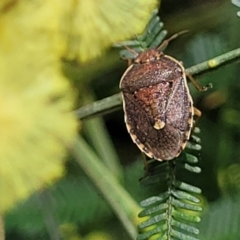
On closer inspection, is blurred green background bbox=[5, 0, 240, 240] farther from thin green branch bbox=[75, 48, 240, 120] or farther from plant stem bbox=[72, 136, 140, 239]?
thin green branch bbox=[75, 48, 240, 120]

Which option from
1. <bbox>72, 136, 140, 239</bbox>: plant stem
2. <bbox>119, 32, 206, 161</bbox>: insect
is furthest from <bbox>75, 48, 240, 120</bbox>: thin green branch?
<bbox>72, 136, 140, 239</bbox>: plant stem

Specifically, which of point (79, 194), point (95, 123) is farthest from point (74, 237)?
point (95, 123)

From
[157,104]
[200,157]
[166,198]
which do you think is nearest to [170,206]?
[166,198]

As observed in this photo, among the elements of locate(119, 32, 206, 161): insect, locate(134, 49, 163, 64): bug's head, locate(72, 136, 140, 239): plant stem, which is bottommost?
locate(72, 136, 140, 239): plant stem

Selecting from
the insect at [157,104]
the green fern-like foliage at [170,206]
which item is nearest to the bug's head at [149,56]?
the insect at [157,104]

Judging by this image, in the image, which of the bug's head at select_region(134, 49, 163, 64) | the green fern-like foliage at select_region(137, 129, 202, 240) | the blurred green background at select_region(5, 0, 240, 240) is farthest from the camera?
the blurred green background at select_region(5, 0, 240, 240)

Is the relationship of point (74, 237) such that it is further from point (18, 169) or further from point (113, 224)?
point (18, 169)

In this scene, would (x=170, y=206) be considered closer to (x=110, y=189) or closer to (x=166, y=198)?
(x=166, y=198)
